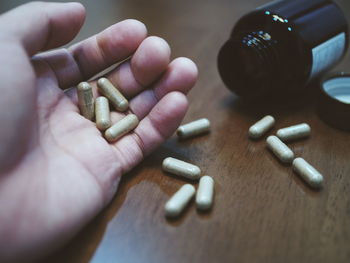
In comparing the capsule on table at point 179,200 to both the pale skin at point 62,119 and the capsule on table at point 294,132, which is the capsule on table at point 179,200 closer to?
the pale skin at point 62,119

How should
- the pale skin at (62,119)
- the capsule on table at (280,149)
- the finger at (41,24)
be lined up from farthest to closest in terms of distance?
the capsule on table at (280,149), the finger at (41,24), the pale skin at (62,119)

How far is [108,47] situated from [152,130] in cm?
34

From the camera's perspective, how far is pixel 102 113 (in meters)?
1.21

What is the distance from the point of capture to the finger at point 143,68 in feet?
3.83

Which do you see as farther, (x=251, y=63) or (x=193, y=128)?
(x=251, y=63)

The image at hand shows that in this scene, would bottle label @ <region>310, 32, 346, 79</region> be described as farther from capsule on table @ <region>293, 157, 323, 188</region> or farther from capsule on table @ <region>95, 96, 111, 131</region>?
capsule on table @ <region>95, 96, 111, 131</region>

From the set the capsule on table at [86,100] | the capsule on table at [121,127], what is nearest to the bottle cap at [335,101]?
the capsule on table at [121,127]

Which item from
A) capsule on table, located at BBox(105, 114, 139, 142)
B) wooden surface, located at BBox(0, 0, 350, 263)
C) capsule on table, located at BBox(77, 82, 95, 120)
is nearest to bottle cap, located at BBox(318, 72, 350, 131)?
wooden surface, located at BBox(0, 0, 350, 263)

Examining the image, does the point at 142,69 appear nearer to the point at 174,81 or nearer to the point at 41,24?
the point at 174,81

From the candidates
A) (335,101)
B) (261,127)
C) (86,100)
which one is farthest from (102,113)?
(335,101)

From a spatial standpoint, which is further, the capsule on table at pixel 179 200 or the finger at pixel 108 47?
the finger at pixel 108 47

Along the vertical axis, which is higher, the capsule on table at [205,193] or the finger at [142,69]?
the finger at [142,69]

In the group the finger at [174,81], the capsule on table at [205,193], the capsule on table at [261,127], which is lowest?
the capsule on table at [205,193]

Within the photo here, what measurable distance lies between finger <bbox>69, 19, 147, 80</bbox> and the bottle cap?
28.7 inches
